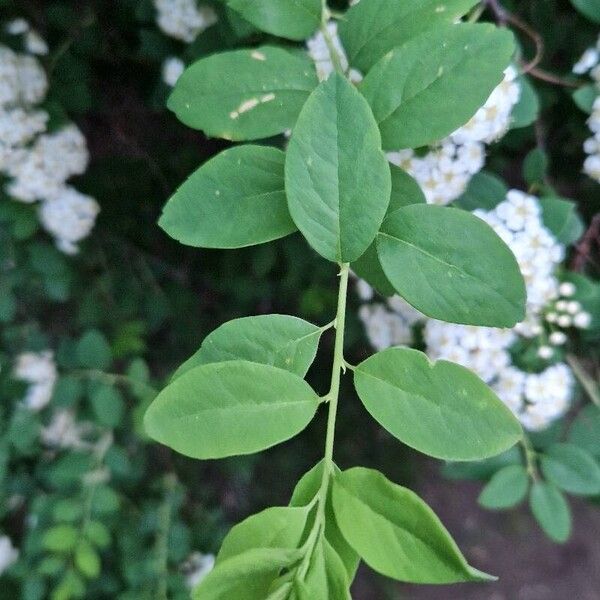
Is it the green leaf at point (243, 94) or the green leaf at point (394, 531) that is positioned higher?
the green leaf at point (243, 94)

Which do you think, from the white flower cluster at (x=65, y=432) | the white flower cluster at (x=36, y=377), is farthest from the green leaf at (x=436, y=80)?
the white flower cluster at (x=65, y=432)

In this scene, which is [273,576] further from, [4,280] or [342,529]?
[4,280]

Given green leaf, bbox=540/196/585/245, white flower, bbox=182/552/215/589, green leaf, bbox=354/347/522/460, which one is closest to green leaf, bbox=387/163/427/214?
green leaf, bbox=354/347/522/460

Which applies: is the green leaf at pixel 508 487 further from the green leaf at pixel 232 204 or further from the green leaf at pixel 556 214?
the green leaf at pixel 232 204

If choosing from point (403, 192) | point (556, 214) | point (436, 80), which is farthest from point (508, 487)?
point (436, 80)

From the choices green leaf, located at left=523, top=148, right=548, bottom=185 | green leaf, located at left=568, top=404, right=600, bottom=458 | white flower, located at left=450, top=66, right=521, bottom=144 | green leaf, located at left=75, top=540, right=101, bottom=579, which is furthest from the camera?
green leaf, located at left=75, top=540, right=101, bottom=579

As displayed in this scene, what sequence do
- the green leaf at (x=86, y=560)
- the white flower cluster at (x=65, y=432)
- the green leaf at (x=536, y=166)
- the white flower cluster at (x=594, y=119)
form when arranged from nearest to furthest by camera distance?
the white flower cluster at (x=594, y=119)
the green leaf at (x=536, y=166)
the green leaf at (x=86, y=560)
the white flower cluster at (x=65, y=432)

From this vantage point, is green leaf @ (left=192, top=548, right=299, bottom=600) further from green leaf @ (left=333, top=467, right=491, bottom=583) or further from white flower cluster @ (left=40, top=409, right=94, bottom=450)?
white flower cluster @ (left=40, top=409, right=94, bottom=450)
